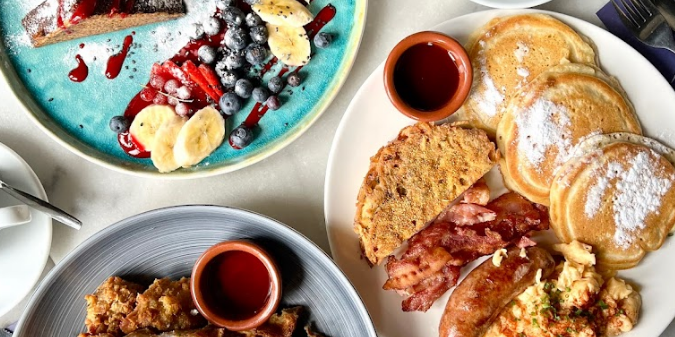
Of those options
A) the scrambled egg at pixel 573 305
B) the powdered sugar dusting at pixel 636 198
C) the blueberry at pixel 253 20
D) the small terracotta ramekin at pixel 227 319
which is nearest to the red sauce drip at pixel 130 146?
the small terracotta ramekin at pixel 227 319

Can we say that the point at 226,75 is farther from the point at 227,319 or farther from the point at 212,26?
the point at 227,319

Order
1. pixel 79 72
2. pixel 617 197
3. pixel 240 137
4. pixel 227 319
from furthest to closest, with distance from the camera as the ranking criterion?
1. pixel 79 72
2. pixel 240 137
3. pixel 617 197
4. pixel 227 319

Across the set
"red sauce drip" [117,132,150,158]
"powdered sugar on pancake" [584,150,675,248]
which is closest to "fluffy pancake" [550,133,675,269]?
"powdered sugar on pancake" [584,150,675,248]

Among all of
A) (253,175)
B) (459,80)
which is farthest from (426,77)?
(253,175)

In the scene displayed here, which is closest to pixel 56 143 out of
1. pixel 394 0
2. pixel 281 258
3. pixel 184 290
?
pixel 184 290

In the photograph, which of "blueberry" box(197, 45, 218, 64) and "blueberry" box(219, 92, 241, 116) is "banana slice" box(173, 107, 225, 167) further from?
"blueberry" box(197, 45, 218, 64)

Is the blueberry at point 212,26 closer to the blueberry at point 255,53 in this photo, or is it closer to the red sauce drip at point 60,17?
the blueberry at point 255,53

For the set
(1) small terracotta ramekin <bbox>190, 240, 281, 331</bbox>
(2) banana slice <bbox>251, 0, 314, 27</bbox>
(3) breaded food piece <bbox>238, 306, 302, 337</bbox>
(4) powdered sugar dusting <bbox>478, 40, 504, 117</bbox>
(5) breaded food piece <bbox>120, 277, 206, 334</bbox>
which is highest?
(2) banana slice <bbox>251, 0, 314, 27</bbox>
